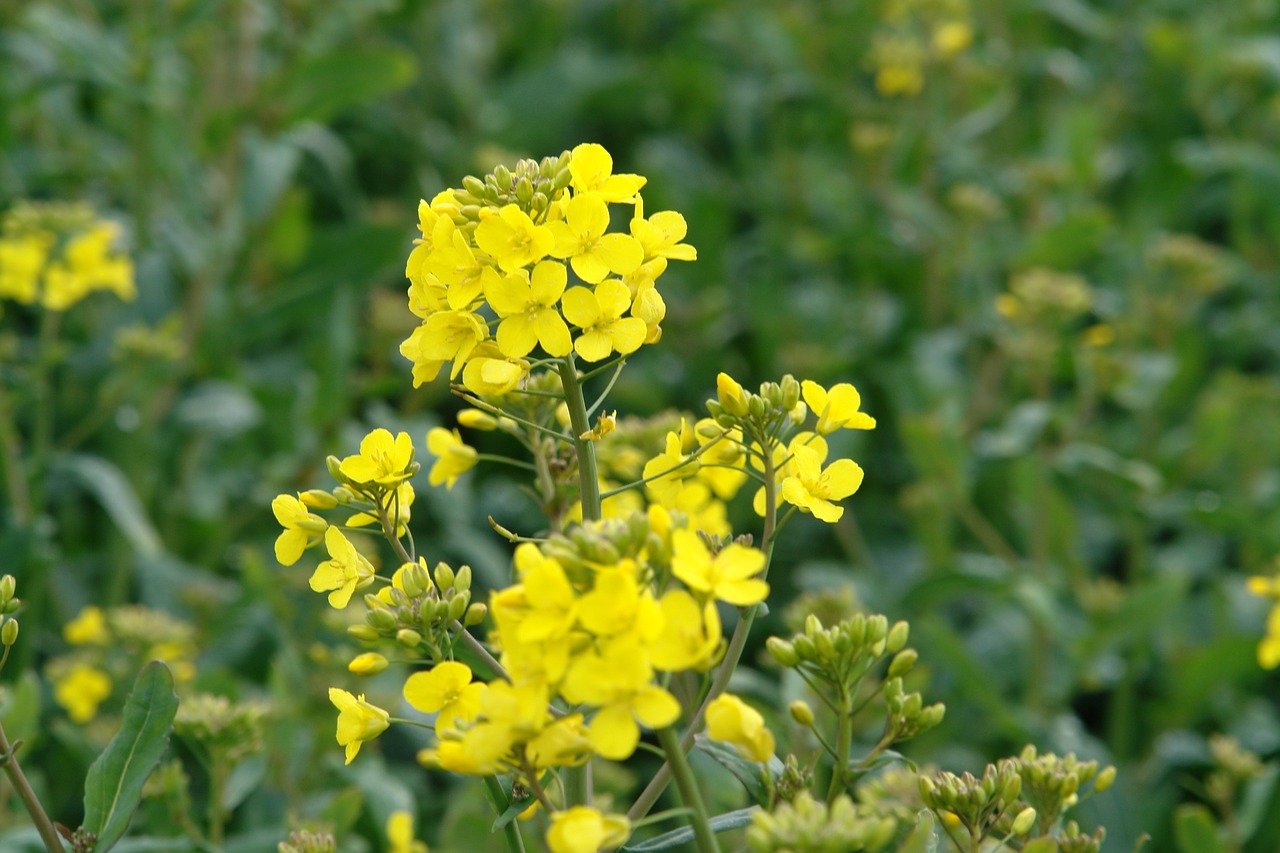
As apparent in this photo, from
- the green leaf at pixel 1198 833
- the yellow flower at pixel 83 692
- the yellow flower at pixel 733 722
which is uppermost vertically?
the yellow flower at pixel 733 722

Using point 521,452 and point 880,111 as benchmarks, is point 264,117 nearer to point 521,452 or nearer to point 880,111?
point 521,452

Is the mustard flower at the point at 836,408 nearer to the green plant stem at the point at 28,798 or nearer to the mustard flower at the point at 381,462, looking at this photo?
the mustard flower at the point at 381,462

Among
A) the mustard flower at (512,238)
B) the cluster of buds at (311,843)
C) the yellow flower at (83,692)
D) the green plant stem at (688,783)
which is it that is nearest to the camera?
the green plant stem at (688,783)

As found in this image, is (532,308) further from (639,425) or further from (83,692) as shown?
(83,692)

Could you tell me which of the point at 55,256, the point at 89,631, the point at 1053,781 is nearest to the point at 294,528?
the point at 1053,781

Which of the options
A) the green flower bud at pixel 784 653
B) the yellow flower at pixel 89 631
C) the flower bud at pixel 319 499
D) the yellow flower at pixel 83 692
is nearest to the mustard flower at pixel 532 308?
the flower bud at pixel 319 499

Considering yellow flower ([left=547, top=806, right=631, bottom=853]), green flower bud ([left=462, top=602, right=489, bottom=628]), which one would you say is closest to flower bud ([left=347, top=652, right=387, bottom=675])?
green flower bud ([left=462, top=602, right=489, bottom=628])

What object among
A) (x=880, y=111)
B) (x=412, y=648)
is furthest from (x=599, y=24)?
(x=412, y=648)
